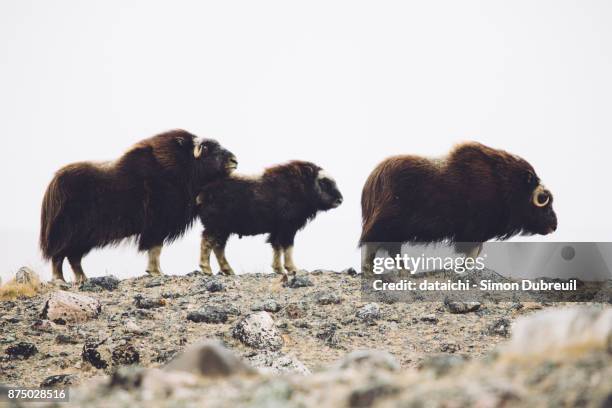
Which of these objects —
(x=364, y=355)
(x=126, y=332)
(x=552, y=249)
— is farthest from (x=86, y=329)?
(x=552, y=249)

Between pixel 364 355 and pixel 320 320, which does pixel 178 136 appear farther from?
pixel 364 355

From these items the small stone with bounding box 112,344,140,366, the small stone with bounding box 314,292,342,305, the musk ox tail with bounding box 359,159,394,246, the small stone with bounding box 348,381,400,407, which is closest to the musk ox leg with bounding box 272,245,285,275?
the musk ox tail with bounding box 359,159,394,246

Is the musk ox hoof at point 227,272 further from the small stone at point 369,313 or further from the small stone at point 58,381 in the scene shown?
the small stone at point 58,381

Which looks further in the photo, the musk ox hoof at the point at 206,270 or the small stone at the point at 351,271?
the musk ox hoof at the point at 206,270

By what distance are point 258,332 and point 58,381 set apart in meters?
2.19

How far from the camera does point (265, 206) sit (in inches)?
514

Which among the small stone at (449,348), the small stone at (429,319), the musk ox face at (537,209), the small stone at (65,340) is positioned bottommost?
the small stone at (449,348)

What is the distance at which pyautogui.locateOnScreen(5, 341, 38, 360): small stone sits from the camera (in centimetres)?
888

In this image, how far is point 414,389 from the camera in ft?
13.5

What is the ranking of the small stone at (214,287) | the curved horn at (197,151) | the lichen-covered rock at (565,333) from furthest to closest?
the curved horn at (197,151)
the small stone at (214,287)
the lichen-covered rock at (565,333)

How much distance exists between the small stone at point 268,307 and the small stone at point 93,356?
2244mm

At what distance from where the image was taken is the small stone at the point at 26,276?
11602mm

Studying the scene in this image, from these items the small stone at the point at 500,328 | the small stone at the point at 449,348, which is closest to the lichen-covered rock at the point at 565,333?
the small stone at the point at 449,348

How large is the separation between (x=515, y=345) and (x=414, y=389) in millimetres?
867
